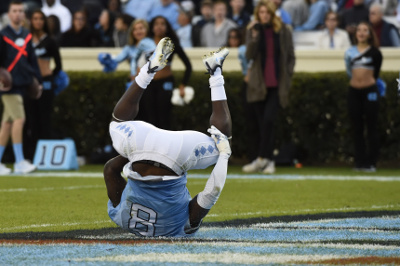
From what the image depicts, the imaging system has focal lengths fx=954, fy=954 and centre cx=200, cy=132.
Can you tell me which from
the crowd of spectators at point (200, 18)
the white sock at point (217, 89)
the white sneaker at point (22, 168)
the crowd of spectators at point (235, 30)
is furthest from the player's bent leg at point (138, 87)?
the crowd of spectators at point (200, 18)


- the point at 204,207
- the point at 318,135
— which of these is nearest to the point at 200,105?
the point at 318,135

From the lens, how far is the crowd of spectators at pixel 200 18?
58.5 ft

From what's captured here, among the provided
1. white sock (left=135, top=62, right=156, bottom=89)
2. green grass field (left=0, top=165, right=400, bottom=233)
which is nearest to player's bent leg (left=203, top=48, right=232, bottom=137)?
white sock (left=135, top=62, right=156, bottom=89)

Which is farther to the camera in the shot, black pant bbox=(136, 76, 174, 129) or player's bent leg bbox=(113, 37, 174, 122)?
black pant bbox=(136, 76, 174, 129)

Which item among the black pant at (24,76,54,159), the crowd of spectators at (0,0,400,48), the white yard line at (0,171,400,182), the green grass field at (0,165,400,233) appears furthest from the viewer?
the crowd of spectators at (0,0,400,48)

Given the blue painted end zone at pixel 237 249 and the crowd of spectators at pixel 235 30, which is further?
the crowd of spectators at pixel 235 30

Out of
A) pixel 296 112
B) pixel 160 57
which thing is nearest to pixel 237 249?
pixel 160 57

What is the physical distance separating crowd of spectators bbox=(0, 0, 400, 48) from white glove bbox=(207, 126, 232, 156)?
34.1 feet

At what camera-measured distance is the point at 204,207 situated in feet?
22.3

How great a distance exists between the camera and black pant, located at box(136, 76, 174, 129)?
13.4 meters

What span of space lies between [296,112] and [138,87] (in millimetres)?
8300

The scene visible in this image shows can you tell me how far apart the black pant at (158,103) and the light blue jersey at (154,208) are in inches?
261

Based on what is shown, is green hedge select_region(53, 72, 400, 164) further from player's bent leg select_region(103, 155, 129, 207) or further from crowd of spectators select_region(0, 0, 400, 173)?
player's bent leg select_region(103, 155, 129, 207)

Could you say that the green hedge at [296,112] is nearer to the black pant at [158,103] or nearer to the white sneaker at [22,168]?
the black pant at [158,103]
